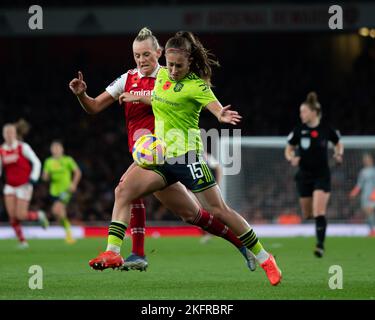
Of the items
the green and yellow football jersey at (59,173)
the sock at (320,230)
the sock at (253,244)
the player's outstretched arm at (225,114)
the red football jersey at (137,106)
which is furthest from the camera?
the green and yellow football jersey at (59,173)

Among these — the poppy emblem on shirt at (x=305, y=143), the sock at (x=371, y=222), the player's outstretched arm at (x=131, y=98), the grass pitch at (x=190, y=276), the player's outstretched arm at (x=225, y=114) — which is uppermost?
the player's outstretched arm at (x=131, y=98)

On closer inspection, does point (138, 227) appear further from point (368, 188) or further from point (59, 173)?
point (368, 188)

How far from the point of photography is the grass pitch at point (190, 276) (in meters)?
7.86

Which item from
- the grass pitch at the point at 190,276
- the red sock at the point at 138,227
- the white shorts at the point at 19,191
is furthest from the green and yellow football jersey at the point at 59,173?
the red sock at the point at 138,227

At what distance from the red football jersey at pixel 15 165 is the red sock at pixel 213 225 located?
26.9ft

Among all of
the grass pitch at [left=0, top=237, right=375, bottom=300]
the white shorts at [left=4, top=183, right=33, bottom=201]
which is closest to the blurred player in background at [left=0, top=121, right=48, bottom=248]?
Answer: the white shorts at [left=4, top=183, right=33, bottom=201]

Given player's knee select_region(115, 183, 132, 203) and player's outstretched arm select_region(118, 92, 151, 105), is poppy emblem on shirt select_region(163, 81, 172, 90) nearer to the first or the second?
player's outstretched arm select_region(118, 92, 151, 105)

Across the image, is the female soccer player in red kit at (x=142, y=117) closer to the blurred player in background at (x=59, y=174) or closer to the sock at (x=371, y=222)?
the blurred player in background at (x=59, y=174)

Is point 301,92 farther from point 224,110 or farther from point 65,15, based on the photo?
point 224,110

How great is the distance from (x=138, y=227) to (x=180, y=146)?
148cm

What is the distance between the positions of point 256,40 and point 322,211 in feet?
62.1

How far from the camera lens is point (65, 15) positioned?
26.2m

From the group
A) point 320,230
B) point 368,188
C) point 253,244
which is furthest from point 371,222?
point 253,244

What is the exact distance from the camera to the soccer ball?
8219 millimetres
